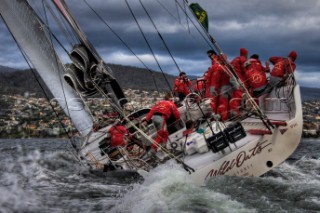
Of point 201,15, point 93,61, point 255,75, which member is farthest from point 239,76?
point 93,61

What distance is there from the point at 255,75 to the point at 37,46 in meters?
5.46

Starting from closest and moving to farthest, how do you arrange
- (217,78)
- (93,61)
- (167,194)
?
(167,194) → (93,61) → (217,78)

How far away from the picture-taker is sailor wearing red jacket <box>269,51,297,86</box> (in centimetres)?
915

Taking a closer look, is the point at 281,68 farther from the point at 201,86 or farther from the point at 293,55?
the point at 201,86

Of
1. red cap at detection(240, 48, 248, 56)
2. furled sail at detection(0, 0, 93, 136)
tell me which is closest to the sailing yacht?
red cap at detection(240, 48, 248, 56)

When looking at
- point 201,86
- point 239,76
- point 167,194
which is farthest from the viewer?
point 201,86

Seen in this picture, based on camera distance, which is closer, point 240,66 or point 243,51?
point 240,66

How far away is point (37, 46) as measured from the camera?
11531 millimetres

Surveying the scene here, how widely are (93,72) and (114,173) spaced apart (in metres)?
2.08

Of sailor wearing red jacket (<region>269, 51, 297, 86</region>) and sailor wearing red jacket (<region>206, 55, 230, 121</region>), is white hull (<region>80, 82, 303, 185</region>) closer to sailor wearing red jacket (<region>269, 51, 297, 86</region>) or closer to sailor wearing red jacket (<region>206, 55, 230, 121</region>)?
sailor wearing red jacket (<region>206, 55, 230, 121</region>)

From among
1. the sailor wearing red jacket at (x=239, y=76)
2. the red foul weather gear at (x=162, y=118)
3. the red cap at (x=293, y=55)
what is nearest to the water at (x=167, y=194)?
the red foul weather gear at (x=162, y=118)

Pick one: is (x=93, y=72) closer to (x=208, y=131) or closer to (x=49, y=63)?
(x=208, y=131)

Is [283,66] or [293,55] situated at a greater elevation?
[293,55]

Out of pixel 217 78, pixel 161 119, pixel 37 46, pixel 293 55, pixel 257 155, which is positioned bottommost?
pixel 257 155
